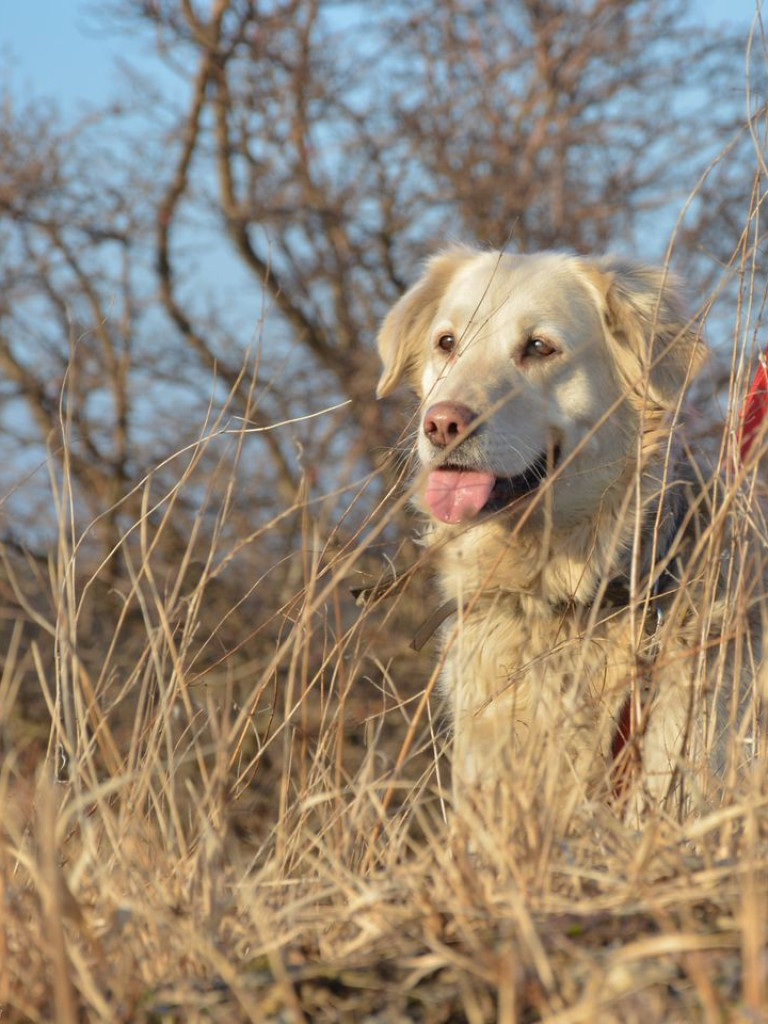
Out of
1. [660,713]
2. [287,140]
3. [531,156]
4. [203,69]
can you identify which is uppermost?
[203,69]

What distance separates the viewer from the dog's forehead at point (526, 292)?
3662mm

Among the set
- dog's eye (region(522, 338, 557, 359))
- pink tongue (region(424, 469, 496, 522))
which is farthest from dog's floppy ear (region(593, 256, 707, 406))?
pink tongue (region(424, 469, 496, 522))

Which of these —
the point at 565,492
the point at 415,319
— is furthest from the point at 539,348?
the point at 415,319

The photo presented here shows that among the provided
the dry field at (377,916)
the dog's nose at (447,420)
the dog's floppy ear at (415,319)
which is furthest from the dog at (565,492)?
the dry field at (377,916)

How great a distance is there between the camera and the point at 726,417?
8.51 feet

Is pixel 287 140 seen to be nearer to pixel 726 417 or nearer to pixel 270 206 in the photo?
pixel 270 206

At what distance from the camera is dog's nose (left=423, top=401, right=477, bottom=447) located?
307 centimetres

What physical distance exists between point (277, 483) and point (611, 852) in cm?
619

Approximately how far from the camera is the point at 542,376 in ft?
11.6

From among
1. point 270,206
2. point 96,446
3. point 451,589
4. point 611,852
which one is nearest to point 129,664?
point 96,446

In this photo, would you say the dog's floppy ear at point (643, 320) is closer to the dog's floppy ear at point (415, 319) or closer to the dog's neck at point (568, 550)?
the dog's neck at point (568, 550)

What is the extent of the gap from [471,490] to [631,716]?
1.16 meters

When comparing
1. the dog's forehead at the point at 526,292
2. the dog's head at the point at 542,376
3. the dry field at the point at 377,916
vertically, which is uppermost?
the dog's forehead at the point at 526,292

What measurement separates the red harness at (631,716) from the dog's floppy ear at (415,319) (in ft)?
4.01
